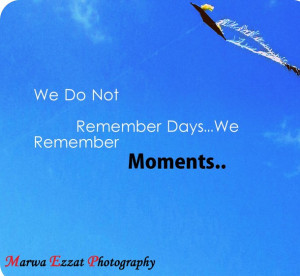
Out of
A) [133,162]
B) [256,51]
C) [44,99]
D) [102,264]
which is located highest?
[256,51]

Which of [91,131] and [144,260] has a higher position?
[91,131]

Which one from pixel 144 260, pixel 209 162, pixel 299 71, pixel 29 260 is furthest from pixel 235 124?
pixel 29 260

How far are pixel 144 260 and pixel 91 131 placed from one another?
78cm

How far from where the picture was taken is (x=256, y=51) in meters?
3.41

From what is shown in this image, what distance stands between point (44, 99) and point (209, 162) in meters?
0.99

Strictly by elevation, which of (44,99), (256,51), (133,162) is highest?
(256,51)

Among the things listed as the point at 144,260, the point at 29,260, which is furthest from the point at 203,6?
the point at 29,260

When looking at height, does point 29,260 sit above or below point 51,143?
below

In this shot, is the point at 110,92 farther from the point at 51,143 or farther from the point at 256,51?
the point at 256,51

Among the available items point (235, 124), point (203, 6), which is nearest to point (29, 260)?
point (235, 124)

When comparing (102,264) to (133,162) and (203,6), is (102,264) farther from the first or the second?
(203,6)

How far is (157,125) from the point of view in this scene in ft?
11.1

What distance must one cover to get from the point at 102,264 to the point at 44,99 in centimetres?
98

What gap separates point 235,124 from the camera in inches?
134
